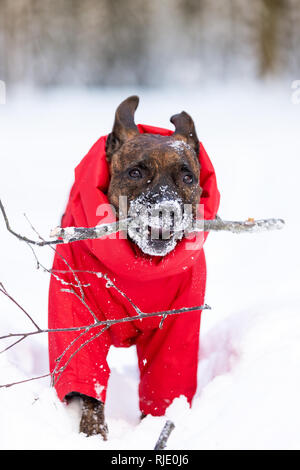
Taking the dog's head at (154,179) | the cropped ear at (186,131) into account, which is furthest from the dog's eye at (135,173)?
the cropped ear at (186,131)

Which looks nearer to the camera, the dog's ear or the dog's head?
the dog's head

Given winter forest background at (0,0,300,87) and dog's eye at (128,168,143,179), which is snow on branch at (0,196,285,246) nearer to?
dog's eye at (128,168,143,179)

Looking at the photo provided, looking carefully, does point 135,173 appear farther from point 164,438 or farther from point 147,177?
point 164,438

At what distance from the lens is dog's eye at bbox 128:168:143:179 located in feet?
9.70

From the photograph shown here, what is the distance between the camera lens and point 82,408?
2.96 metres

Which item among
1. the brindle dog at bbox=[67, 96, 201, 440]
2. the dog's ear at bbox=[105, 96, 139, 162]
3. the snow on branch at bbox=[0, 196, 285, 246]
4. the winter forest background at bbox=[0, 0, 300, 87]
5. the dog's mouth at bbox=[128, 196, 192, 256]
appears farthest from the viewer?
the winter forest background at bbox=[0, 0, 300, 87]

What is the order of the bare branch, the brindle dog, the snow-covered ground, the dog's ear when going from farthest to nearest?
1. the dog's ear
2. the brindle dog
3. the snow-covered ground
4. the bare branch

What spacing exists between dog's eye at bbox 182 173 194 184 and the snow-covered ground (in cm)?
75

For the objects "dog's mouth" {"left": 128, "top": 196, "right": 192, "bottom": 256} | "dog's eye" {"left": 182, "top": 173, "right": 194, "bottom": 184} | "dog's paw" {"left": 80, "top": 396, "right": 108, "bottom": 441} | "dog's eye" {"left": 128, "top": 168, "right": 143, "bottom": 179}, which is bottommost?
"dog's paw" {"left": 80, "top": 396, "right": 108, "bottom": 441}

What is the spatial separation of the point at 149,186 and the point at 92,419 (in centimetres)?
105

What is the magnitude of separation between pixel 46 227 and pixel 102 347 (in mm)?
2543

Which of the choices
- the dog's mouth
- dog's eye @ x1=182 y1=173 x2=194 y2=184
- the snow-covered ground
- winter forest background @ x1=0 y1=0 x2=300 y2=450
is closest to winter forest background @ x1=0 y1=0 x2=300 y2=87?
winter forest background @ x1=0 y1=0 x2=300 y2=450
